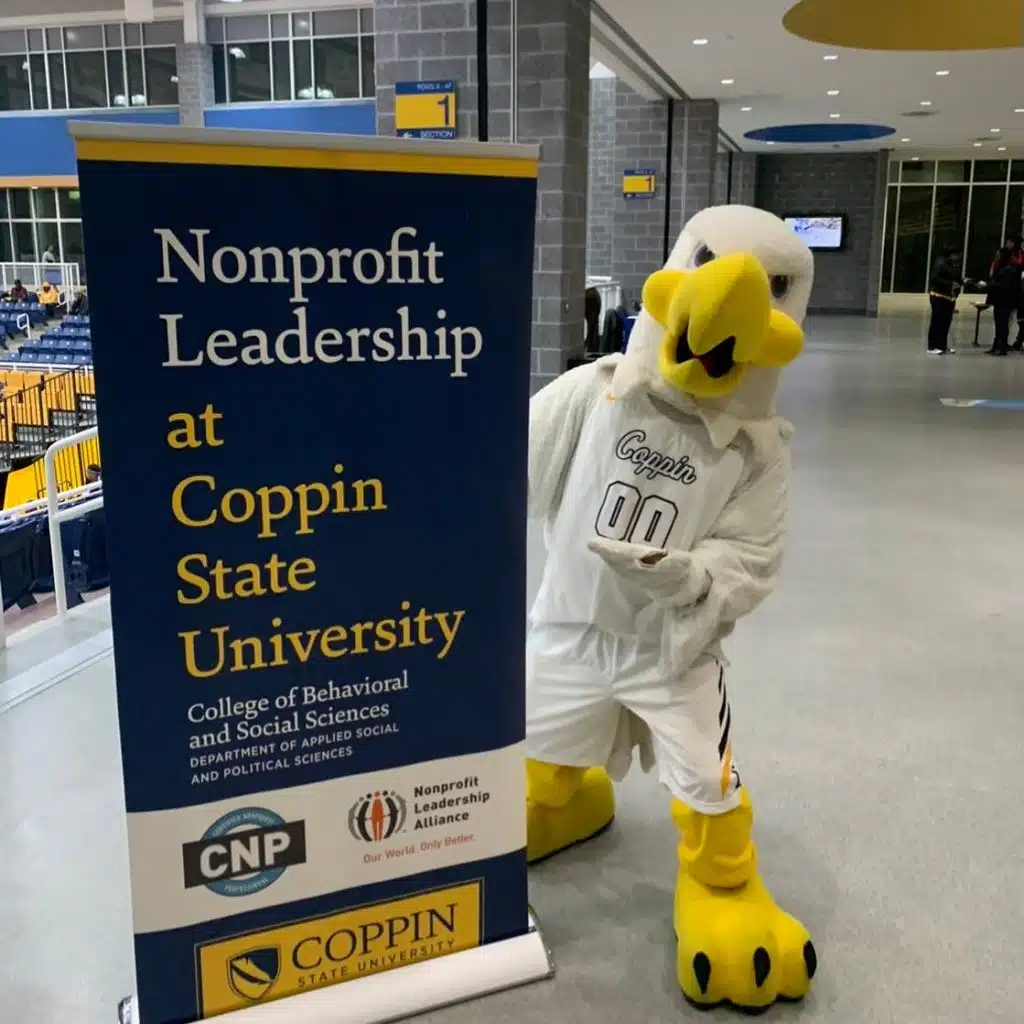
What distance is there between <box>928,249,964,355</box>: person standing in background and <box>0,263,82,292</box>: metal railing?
50.1ft

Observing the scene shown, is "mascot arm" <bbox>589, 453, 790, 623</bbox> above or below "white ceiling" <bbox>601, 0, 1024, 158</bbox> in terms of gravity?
below

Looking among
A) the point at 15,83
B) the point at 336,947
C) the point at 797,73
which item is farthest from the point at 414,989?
the point at 15,83

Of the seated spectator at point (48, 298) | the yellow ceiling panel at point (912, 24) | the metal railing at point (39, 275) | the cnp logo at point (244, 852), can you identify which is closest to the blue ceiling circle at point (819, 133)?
the yellow ceiling panel at point (912, 24)

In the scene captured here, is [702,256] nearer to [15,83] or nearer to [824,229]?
[824,229]

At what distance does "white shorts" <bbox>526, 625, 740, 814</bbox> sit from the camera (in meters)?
1.91

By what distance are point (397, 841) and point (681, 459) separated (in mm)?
819

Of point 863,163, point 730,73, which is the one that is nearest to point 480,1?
point 730,73

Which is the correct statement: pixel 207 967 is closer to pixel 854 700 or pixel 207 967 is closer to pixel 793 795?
pixel 793 795

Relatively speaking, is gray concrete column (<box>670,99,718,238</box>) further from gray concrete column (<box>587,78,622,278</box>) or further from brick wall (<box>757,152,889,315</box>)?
brick wall (<box>757,152,889,315</box>)

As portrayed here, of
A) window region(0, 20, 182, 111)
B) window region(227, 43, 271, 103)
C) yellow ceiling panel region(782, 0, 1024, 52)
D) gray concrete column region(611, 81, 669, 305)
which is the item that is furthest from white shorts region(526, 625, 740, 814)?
window region(0, 20, 182, 111)

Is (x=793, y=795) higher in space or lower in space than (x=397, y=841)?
lower

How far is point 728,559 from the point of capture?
6.15 feet

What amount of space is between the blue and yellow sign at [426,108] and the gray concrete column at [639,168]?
640 cm

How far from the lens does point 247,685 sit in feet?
5.23
